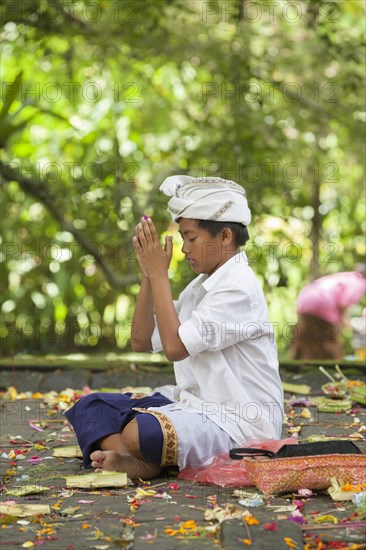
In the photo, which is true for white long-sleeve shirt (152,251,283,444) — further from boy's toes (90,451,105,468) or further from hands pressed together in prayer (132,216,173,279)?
boy's toes (90,451,105,468)

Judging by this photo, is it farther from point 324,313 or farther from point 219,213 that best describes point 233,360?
point 324,313

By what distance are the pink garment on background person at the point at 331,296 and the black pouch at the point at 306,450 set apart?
10.2ft

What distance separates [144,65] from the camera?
25.3 ft

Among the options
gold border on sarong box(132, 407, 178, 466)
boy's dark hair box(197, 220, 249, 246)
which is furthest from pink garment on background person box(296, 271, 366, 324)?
gold border on sarong box(132, 407, 178, 466)

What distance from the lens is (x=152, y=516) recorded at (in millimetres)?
2873

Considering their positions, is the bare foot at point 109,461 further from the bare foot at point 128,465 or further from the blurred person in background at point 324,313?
the blurred person in background at point 324,313

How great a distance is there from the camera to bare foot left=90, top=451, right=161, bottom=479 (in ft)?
11.3

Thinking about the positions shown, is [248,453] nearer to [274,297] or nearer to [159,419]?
[159,419]

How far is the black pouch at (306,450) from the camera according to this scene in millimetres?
3273

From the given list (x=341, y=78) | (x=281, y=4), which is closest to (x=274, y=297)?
(x=341, y=78)

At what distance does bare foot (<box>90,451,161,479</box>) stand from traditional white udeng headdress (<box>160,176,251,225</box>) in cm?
90

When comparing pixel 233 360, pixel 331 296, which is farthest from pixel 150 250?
pixel 331 296

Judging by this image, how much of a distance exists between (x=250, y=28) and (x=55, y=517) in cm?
464

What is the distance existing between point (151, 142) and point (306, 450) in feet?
16.7
